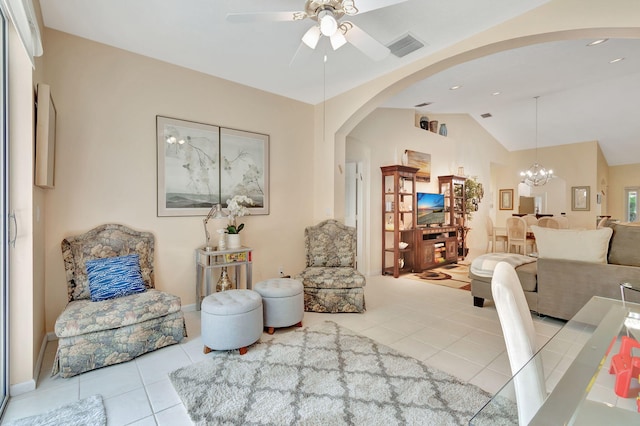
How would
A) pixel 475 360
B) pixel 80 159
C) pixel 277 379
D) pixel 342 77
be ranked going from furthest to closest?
pixel 342 77, pixel 80 159, pixel 475 360, pixel 277 379

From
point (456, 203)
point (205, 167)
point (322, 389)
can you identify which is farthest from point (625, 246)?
point (205, 167)

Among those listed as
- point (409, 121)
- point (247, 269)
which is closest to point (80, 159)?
point (247, 269)

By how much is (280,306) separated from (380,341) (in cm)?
98

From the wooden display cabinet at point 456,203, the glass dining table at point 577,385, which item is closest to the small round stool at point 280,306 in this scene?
the glass dining table at point 577,385

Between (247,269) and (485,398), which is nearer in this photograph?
(485,398)

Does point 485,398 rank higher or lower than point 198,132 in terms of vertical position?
lower

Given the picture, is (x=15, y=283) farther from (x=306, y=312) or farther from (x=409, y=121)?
(x=409, y=121)

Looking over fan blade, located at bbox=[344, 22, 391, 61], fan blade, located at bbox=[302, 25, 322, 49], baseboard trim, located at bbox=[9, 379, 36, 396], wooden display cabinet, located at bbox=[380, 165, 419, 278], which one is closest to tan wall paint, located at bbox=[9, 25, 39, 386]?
baseboard trim, located at bbox=[9, 379, 36, 396]

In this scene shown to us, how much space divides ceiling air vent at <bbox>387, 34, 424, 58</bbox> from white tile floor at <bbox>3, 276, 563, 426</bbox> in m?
2.84

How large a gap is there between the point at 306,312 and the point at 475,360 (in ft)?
5.79

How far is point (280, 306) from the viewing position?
112 inches

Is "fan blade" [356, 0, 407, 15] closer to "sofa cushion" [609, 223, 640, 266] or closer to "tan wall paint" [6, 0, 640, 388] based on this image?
"tan wall paint" [6, 0, 640, 388]

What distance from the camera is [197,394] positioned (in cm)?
192

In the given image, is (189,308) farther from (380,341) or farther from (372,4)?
(372,4)
